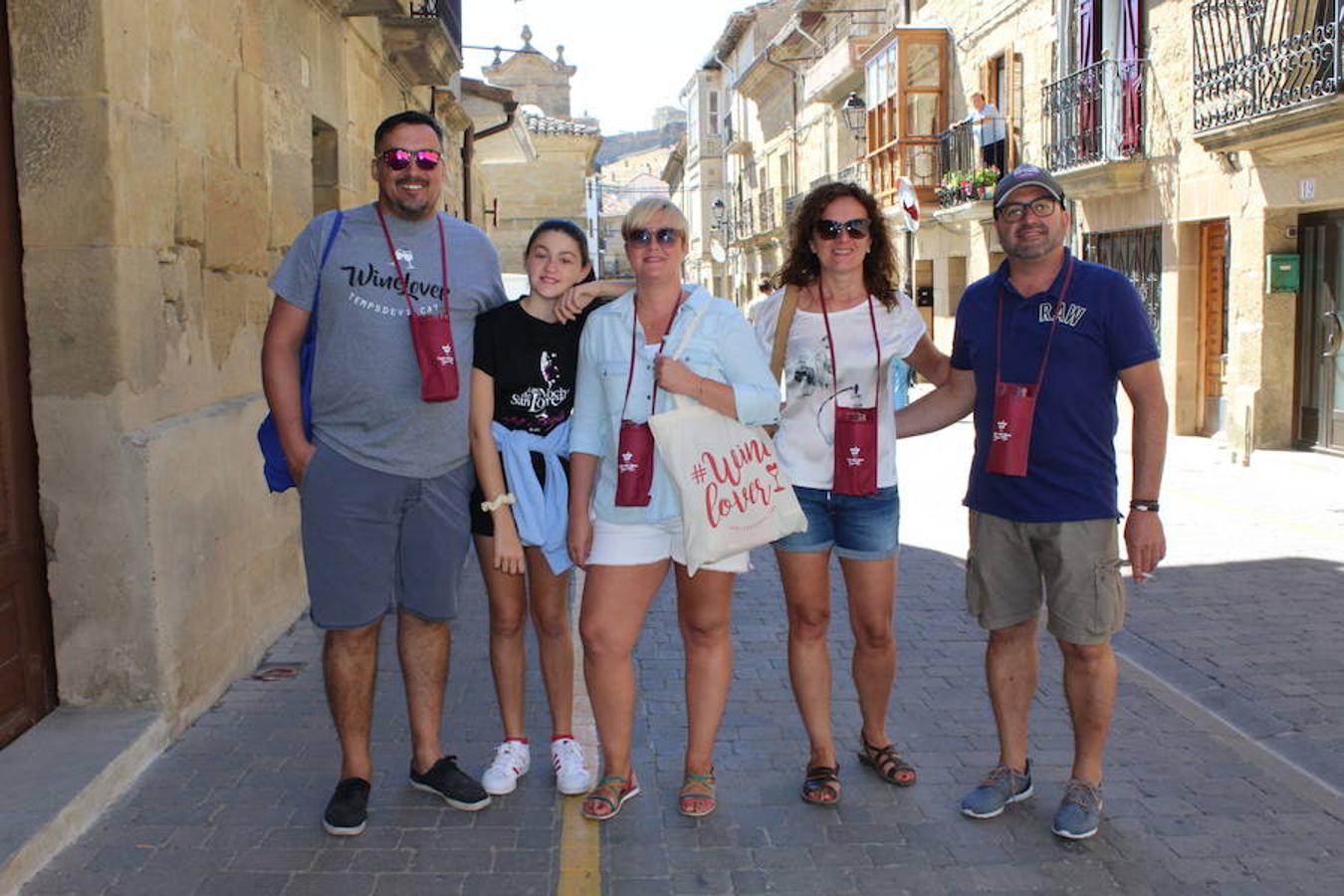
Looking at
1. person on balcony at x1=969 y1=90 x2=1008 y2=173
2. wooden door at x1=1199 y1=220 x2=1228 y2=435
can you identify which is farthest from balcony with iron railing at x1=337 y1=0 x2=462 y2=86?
person on balcony at x1=969 y1=90 x2=1008 y2=173

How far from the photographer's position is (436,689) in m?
4.17

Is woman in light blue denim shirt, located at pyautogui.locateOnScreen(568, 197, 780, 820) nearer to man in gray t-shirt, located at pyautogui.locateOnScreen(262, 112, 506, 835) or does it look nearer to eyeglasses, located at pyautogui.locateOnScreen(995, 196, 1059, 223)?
man in gray t-shirt, located at pyautogui.locateOnScreen(262, 112, 506, 835)

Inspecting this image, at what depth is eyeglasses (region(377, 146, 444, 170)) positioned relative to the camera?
12.6ft

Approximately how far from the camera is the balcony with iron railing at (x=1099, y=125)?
15.7 meters

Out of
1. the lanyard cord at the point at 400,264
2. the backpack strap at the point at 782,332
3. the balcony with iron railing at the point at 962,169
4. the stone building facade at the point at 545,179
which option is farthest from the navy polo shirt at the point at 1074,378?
the stone building facade at the point at 545,179

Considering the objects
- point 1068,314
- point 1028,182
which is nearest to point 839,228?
point 1028,182

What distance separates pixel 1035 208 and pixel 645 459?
1.29 m

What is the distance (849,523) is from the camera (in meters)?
4.02

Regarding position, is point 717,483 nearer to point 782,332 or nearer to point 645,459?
point 645,459

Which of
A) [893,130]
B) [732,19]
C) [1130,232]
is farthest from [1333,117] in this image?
[732,19]

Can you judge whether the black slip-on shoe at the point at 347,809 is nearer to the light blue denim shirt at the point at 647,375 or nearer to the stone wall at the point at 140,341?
the stone wall at the point at 140,341

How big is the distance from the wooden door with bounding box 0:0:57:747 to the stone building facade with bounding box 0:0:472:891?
1 centimetres

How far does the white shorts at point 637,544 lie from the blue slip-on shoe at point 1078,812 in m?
1.14

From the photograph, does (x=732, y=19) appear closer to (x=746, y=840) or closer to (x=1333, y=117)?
(x=1333, y=117)
